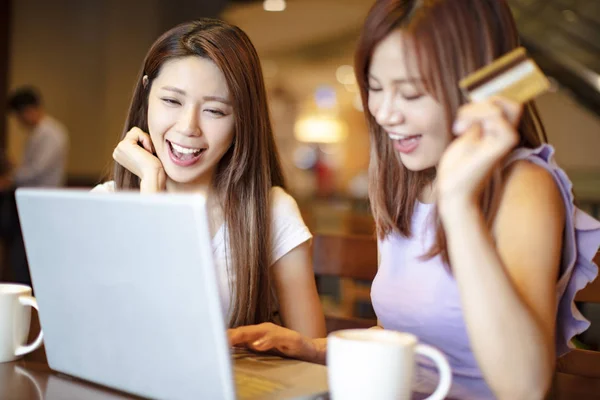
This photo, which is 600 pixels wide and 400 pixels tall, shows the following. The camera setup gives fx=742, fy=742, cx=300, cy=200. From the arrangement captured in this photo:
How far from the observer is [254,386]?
31.0 inches

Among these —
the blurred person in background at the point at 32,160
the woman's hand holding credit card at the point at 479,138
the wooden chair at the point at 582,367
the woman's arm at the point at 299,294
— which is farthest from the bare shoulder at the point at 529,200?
the blurred person in background at the point at 32,160

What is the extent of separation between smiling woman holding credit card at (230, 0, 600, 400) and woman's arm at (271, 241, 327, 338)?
0.74ft

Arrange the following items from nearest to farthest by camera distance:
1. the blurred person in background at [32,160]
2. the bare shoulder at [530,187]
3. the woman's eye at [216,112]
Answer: the bare shoulder at [530,187], the woman's eye at [216,112], the blurred person in background at [32,160]

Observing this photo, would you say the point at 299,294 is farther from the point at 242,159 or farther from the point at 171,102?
the point at 171,102

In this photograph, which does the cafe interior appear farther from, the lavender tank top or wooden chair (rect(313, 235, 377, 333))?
the lavender tank top

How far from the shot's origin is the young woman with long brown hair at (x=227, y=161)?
1.23 metres

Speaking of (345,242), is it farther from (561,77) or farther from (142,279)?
(561,77)

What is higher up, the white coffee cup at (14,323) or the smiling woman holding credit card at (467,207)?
the smiling woman holding credit card at (467,207)

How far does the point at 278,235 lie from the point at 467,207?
0.63 metres

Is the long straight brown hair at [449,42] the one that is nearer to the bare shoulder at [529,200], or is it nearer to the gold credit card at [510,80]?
the bare shoulder at [529,200]

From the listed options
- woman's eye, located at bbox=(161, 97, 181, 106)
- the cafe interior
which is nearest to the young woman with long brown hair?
woman's eye, located at bbox=(161, 97, 181, 106)

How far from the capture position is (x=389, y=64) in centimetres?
90

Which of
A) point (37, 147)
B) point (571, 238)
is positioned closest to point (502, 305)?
point (571, 238)

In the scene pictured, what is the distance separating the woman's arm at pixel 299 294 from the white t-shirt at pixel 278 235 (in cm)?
1
